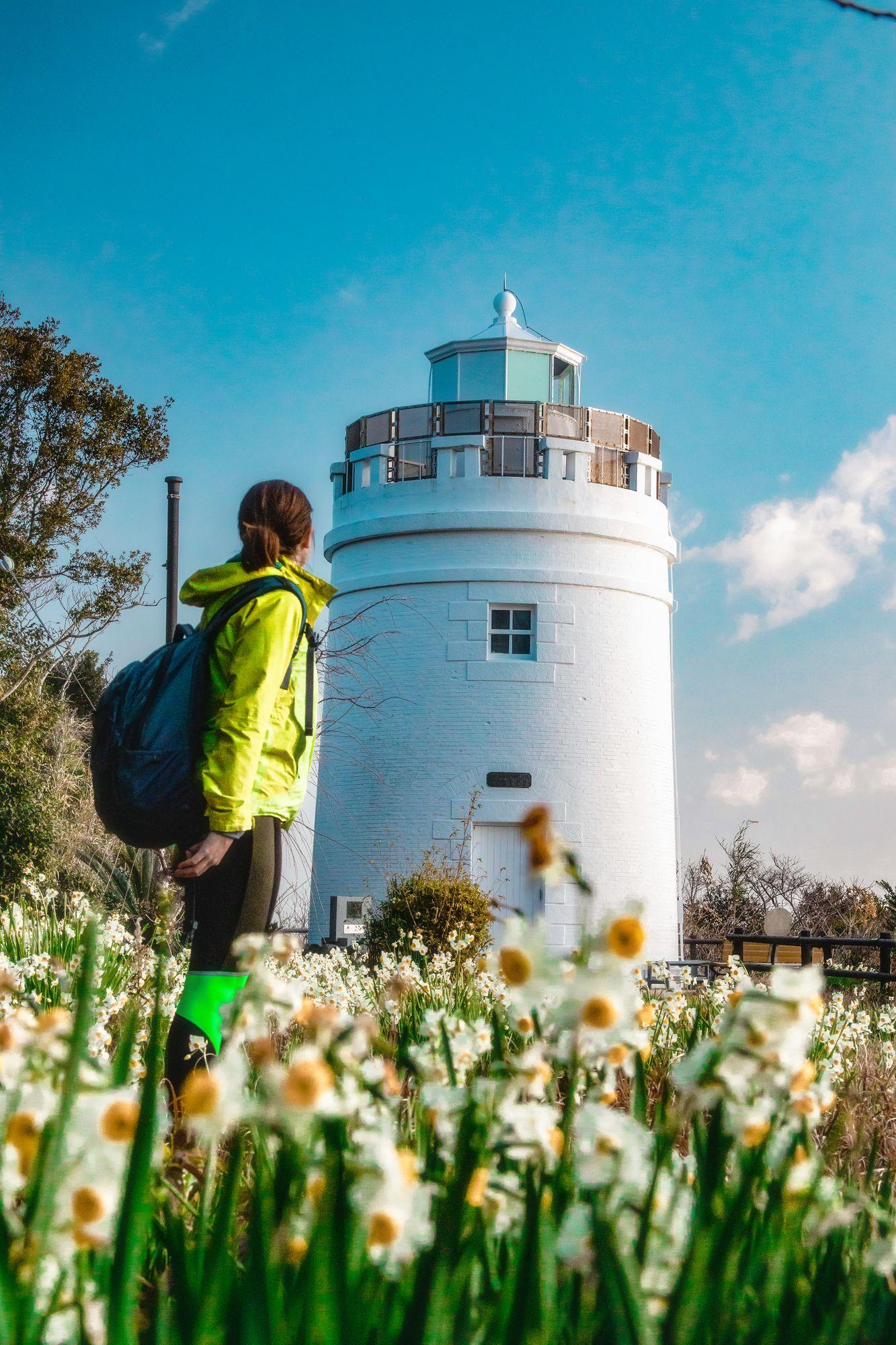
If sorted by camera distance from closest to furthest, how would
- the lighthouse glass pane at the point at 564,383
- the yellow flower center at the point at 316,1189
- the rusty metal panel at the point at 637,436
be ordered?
the yellow flower center at the point at 316,1189 < the rusty metal panel at the point at 637,436 < the lighthouse glass pane at the point at 564,383

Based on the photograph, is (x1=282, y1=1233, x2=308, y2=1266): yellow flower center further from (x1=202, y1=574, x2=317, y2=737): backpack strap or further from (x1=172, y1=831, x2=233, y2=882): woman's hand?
(x1=202, y1=574, x2=317, y2=737): backpack strap

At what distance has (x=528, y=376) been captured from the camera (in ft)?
67.5

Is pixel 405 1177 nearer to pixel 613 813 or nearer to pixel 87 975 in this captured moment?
pixel 87 975

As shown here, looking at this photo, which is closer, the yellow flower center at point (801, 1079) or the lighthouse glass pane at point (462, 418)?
the yellow flower center at point (801, 1079)

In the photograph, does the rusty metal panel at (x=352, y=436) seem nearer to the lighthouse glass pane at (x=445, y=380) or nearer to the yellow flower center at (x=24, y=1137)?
the lighthouse glass pane at (x=445, y=380)

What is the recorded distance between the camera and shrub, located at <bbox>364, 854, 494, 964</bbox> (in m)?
12.7

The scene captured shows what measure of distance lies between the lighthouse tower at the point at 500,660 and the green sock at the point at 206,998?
13.4 metres

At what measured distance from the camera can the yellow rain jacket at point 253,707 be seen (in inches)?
139

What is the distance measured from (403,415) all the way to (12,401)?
230 inches

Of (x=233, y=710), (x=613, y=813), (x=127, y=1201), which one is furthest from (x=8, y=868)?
(x=127, y=1201)

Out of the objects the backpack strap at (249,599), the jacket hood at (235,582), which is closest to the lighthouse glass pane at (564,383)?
the jacket hood at (235,582)

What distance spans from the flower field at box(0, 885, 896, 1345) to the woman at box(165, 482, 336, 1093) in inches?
72.4

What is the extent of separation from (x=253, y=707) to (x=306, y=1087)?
2563 mm

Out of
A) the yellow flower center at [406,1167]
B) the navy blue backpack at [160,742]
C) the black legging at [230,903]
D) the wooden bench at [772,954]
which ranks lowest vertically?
the yellow flower center at [406,1167]
